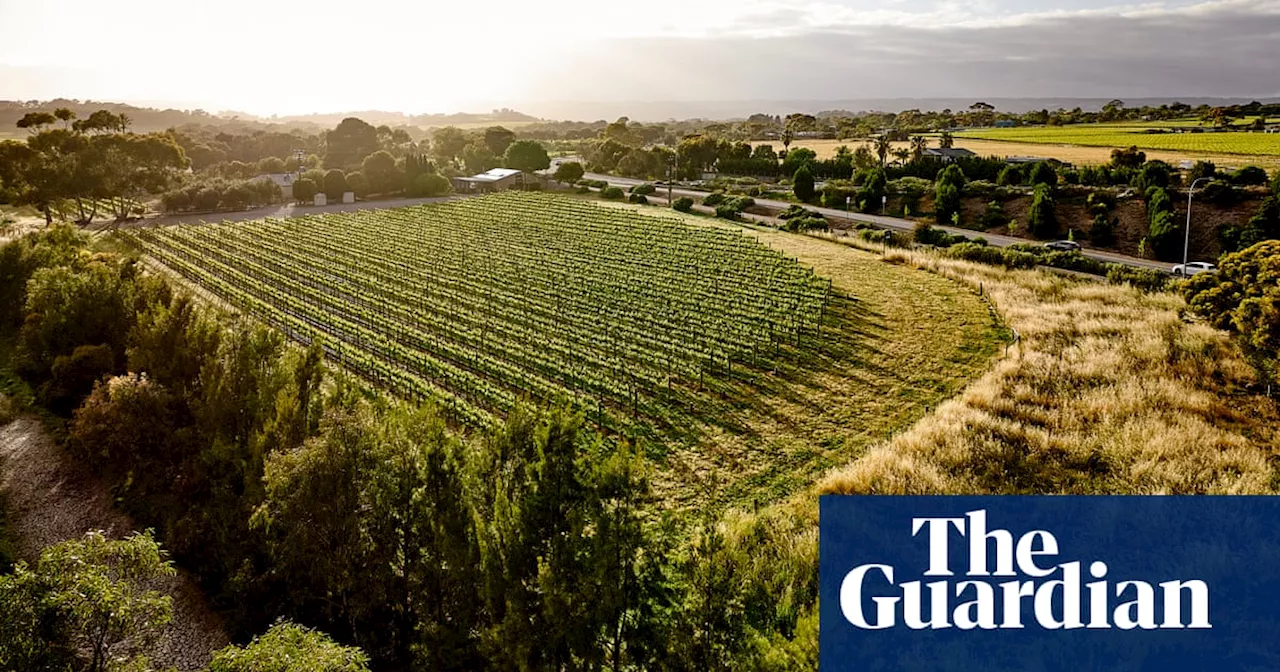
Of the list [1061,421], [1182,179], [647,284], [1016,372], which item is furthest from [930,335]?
[1182,179]

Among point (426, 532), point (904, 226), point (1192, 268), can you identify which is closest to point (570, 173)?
point (904, 226)

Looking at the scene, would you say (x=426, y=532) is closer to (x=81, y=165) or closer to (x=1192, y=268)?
(x=1192, y=268)

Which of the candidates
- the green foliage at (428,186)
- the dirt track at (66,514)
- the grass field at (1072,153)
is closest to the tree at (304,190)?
the green foliage at (428,186)

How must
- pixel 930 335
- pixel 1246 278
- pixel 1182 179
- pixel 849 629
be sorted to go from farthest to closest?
pixel 1182 179, pixel 930 335, pixel 1246 278, pixel 849 629

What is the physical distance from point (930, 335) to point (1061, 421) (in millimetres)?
10943

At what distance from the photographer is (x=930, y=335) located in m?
33.4

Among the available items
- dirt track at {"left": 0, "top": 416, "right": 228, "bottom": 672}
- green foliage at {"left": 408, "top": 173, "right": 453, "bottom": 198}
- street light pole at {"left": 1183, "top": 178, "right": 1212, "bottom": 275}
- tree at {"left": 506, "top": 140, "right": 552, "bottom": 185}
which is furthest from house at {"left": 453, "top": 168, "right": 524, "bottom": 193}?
street light pole at {"left": 1183, "top": 178, "right": 1212, "bottom": 275}

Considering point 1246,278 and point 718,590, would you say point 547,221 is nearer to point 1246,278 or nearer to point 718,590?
point 1246,278

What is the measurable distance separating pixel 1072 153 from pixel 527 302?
79.2 meters

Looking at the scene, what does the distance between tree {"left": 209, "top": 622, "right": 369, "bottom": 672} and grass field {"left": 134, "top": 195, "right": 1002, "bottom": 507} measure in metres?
11.1

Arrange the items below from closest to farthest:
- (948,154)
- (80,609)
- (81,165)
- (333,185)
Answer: (80,609) → (81,165) → (333,185) → (948,154)

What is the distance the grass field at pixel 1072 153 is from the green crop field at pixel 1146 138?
1.81 meters

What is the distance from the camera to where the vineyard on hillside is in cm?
2702

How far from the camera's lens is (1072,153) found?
8794 cm
